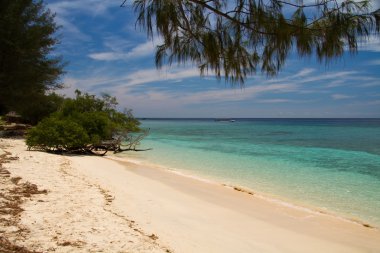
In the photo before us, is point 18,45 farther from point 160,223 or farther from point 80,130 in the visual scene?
point 160,223

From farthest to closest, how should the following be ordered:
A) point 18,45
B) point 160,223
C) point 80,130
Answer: point 80,130
point 18,45
point 160,223

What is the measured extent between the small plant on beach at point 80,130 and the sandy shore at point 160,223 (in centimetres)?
600

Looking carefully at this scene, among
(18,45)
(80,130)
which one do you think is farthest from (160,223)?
(80,130)

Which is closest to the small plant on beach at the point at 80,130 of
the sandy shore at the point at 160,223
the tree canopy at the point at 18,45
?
the tree canopy at the point at 18,45

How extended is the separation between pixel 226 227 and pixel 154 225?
4.00 ft

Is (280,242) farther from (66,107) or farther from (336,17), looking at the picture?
(66,107)

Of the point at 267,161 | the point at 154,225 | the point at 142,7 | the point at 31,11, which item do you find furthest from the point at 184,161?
the point at 142,7

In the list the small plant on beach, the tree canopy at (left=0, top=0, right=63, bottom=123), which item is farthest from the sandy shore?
the small plant on beach

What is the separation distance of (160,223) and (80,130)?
10.9 metres

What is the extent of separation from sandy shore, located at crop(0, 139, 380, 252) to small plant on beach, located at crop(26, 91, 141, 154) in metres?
6.00

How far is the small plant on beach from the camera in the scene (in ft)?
47.6

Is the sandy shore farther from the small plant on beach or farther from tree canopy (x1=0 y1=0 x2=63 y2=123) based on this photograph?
the small plant on beach

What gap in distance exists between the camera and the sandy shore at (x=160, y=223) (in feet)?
13.7

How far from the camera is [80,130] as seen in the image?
602 inches
